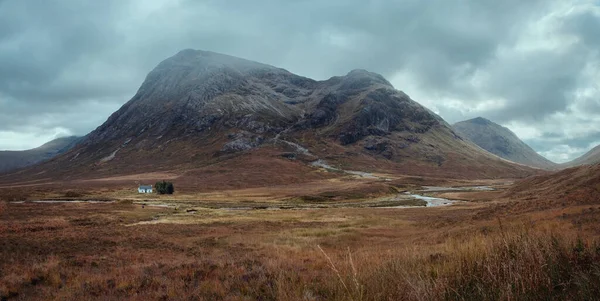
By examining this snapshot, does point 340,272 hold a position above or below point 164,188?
above

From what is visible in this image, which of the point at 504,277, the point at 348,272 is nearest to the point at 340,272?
the point at 348,272

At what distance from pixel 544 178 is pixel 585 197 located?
75341 millimetres

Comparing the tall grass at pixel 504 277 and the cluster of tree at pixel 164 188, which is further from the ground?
the tall grass at pixel 504 277

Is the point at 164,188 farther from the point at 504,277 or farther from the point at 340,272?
the point at 504,277

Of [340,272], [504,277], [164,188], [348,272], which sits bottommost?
[164,188]

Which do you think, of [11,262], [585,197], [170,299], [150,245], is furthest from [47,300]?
[585,197]

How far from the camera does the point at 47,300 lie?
10445mm

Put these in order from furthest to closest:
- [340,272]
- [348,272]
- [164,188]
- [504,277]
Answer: [164,188]
[340,272]
[348,272]
[504,277]

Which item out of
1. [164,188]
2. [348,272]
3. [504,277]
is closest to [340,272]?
[348,272]

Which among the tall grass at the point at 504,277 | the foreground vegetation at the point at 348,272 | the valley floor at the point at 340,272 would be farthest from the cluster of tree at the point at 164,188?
the tall grass at the point at 504,277

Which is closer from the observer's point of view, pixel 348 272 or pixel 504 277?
pixel 504 277

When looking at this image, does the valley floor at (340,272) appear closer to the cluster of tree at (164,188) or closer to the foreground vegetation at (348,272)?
the foreground vegetation at (348,272)

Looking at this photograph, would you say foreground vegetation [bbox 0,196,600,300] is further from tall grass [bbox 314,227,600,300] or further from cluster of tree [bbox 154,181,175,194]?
cluster of tree [bbox 154,181,175,194]

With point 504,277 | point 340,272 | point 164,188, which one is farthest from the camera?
point 164,188
